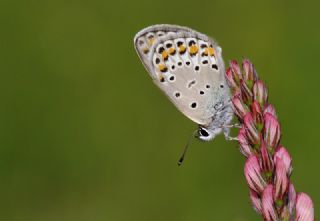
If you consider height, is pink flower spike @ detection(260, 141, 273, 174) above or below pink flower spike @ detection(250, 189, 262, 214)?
above

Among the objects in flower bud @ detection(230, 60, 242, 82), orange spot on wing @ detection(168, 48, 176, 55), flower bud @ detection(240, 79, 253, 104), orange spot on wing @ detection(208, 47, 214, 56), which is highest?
orange spot on wing @ detection(208, 47, 214, 56)

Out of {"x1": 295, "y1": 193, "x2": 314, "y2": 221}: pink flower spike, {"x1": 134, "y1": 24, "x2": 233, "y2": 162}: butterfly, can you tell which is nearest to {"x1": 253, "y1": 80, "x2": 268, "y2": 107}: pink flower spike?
{"x1": 295, "y1": 193, "x2": 314, "y2": 221}: pink flower spike

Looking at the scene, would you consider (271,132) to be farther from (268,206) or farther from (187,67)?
(187,67)

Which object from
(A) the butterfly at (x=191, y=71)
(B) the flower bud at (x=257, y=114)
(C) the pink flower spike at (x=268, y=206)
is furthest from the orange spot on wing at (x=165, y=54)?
(C) the pink flower spike at (x=268, y=206)

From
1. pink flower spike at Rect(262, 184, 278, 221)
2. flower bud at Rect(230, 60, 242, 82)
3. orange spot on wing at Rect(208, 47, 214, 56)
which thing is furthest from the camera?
orange spot on wing at Rect(208, 47, 214, 56)

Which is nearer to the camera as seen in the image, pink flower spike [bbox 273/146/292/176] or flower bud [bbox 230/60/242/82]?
pink flower spike [bbox 273/146/292/176]

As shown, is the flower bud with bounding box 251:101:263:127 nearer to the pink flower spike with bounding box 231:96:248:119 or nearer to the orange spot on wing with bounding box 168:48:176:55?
the pink flower spike with bounding box 231:96:248:119

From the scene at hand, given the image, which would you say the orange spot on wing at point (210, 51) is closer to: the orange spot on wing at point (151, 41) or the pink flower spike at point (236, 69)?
the orange spot on wing at point (151, 41)

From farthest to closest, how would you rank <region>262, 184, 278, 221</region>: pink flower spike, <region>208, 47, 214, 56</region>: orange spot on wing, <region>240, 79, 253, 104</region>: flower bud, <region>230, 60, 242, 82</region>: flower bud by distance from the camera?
<region>208, 47, 214, 56</region>: orange spot on wing → <region>230, 60, 242, 82</region>: flower bud → <region>240, 79, 253, 104</region>: flower bud → <region>262, 184, 278, 221</region>: pink flower spike
